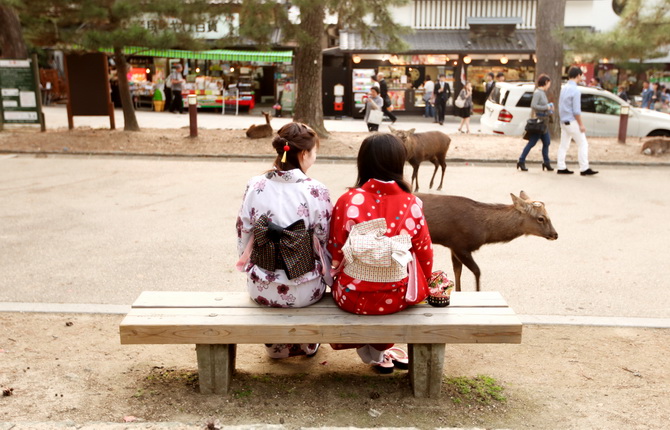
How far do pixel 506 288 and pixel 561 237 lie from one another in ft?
6.78

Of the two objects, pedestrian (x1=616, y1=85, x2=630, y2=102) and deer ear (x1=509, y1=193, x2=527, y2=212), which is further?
pedestrian (x1=616, y1=85, x2=630, y2=102)

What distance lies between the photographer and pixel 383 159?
3.51 metres

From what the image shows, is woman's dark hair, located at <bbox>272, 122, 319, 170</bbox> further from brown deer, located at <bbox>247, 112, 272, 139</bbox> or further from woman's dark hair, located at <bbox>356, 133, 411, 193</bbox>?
brown deer, located at <bbox>247, 112, 272, 139</bbox>

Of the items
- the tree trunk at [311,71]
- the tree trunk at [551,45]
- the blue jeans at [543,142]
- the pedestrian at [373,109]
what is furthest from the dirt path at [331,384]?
the pedestrian at [373,109]

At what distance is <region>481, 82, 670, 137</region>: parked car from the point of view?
651 inches

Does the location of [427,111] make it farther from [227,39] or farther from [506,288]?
[506,288]

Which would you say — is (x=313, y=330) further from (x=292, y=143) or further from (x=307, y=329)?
(x=292, y=143)

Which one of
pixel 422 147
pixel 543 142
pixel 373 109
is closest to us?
pixel 422 147

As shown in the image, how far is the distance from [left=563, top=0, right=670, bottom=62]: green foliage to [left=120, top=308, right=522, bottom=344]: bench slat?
493 inches

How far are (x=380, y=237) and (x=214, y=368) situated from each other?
1142 millimetres

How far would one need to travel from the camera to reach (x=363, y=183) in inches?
142

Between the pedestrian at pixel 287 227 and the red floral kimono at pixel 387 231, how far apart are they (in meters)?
0.13

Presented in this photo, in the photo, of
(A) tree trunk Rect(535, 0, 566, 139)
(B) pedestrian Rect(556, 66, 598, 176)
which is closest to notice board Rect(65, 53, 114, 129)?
(A) tree trunk Rect(535, 0, 566, 139)

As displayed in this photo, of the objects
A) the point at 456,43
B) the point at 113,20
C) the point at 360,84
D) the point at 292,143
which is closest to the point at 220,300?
the point at 292,143
